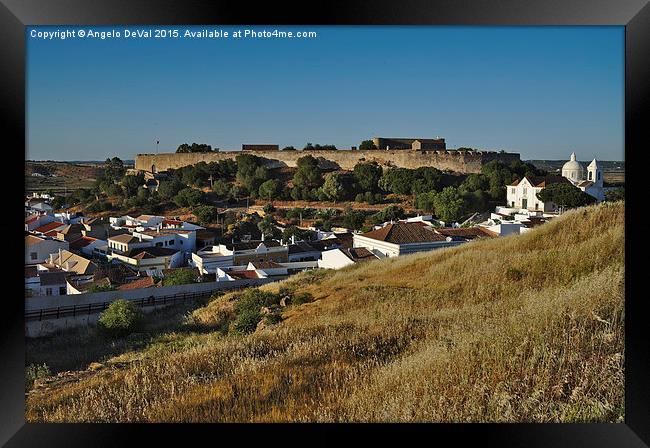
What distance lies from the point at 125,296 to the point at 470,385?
2937 mm

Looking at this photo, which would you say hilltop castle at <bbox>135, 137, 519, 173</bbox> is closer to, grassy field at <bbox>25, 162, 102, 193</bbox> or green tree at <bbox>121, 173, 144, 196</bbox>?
green tree at <bbox>121, 173, 144, 196</bbox>

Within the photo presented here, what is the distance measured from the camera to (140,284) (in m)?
4.90

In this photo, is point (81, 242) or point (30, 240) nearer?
point (30, 240)

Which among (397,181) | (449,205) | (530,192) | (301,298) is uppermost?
(397,181)

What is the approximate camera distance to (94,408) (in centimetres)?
254

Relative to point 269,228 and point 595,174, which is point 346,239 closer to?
point 269,228

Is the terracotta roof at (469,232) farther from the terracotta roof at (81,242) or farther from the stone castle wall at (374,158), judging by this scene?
the terracotta roof at (81,242)

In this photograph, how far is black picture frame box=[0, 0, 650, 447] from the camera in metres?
2.29

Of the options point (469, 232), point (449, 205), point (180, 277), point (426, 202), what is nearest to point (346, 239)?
point (469, 232)

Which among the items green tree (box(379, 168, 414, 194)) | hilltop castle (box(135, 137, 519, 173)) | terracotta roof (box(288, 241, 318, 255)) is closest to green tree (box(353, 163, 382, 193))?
green tree (box(379, 168, 414, 194))

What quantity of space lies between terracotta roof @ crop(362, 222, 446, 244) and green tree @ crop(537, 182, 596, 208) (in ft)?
4.67
